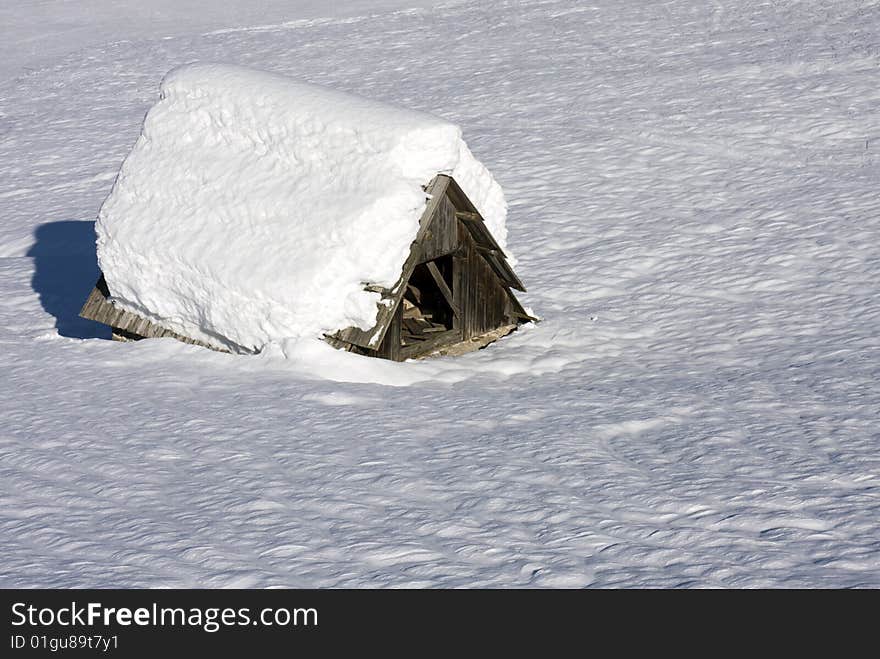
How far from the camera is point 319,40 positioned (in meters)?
28.2

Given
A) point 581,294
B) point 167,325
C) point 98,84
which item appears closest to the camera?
point 167,325

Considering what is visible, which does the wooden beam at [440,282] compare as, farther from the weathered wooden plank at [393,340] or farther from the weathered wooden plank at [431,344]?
the weathered wooden plank at [393,340]

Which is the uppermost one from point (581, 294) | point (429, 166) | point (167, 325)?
point (429, 166)

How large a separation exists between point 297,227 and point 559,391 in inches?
110

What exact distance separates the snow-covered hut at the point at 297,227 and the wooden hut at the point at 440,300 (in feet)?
0.05

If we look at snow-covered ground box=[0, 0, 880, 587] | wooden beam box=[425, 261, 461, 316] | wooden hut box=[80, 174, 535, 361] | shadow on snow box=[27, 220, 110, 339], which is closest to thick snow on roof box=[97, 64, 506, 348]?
wooden hut box=[80, 174, 535, 361]

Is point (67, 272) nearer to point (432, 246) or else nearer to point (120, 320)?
point (120, 320)

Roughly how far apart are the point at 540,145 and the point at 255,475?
1284cm

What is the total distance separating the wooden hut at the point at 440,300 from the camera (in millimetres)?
10773

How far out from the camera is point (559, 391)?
10.5m
